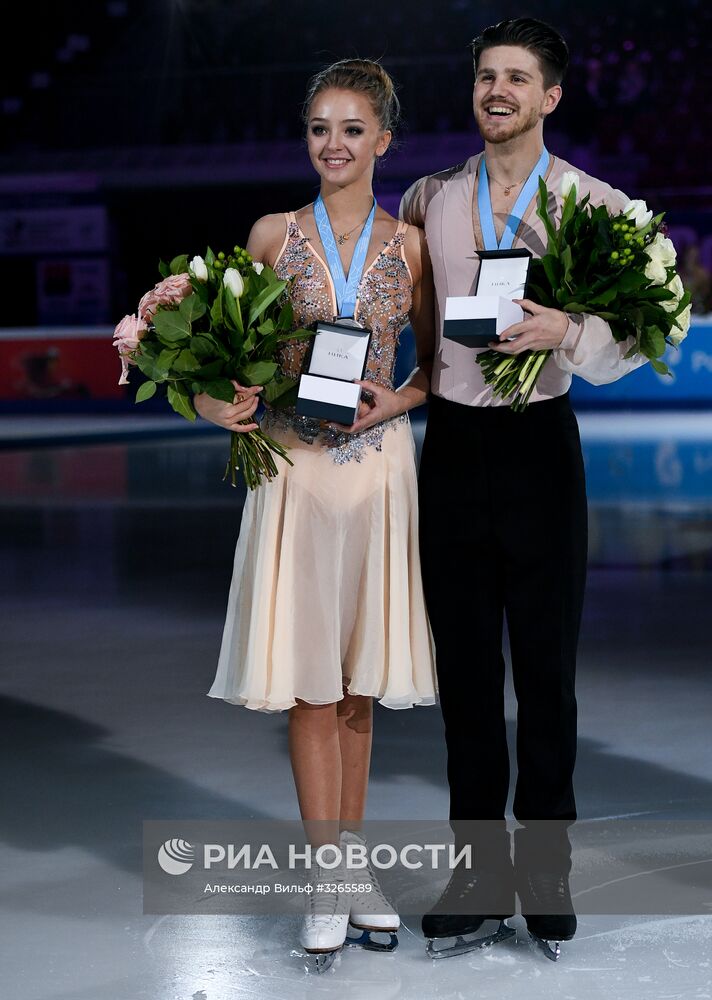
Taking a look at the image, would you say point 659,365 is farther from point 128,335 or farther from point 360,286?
point 128,335

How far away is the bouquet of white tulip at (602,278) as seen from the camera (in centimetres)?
244

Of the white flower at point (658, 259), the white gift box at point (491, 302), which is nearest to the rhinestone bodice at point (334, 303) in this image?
the white gift box at point (491, 302)

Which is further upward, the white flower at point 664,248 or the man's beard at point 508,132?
the man's beard at point 508,132

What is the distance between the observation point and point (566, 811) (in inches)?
105

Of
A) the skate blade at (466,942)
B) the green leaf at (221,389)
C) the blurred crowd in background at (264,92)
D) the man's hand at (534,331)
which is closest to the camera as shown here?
the man's hand at (534,331)

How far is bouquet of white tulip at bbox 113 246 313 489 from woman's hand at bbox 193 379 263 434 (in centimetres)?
2

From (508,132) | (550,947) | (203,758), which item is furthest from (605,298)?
(203,758)

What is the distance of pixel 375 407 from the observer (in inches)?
104

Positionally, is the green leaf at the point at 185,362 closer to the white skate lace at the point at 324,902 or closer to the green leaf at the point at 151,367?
the green leaf at the point at 151,367

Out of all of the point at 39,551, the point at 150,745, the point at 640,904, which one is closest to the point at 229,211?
the point at 39,551

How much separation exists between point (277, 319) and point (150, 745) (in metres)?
1.81

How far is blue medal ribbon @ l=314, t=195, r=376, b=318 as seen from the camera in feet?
8.68

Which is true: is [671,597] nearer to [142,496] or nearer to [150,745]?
[150,745]

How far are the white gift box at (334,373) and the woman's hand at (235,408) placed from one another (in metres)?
0.10
